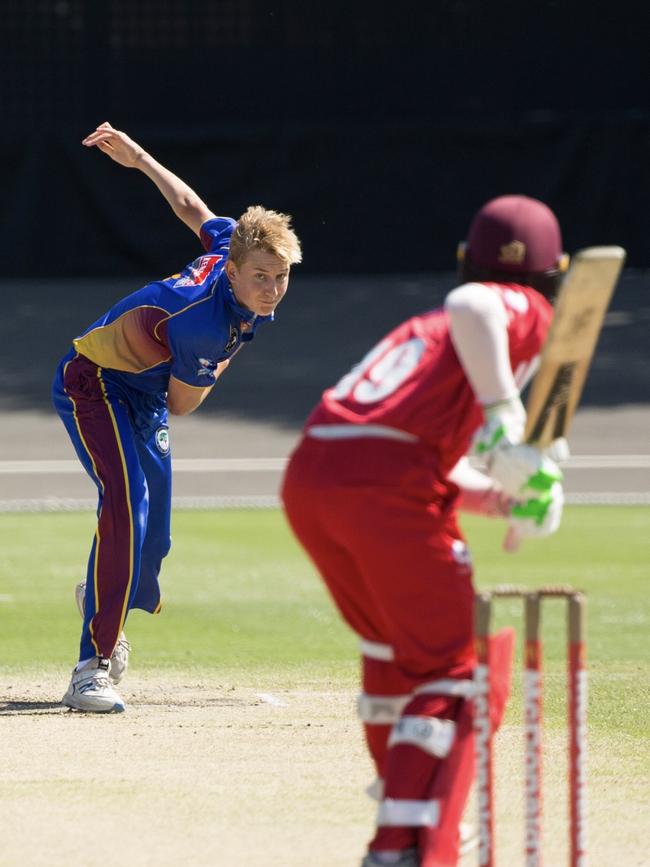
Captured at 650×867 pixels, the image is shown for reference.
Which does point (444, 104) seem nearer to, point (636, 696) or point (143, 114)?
point (143, 114)

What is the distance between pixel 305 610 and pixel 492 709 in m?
4.86

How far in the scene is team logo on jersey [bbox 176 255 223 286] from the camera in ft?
21.6

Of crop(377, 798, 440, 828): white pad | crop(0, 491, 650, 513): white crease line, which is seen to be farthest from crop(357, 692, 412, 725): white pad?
crop(0, 491, 650, 513): white crease line

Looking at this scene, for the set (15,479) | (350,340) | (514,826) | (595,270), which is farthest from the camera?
(350,340)

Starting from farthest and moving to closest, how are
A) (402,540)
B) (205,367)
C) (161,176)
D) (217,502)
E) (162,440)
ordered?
(217,502), (161,176), (162,440), (205,367), (402,540)

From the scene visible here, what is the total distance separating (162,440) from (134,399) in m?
0.23

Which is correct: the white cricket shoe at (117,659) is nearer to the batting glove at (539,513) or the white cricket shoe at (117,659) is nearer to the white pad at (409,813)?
the white pad at (409,813)

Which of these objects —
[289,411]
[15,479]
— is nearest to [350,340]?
[289,411]

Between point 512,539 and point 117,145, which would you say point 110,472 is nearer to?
point 117,145

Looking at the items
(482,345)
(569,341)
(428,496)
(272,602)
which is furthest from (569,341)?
(272,602)

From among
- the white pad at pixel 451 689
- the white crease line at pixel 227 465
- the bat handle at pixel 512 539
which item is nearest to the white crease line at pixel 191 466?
the white crease line at pixel 227 465

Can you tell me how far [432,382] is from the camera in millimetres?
4168

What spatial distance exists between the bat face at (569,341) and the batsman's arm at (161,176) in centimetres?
306

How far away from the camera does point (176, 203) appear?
7020mm
